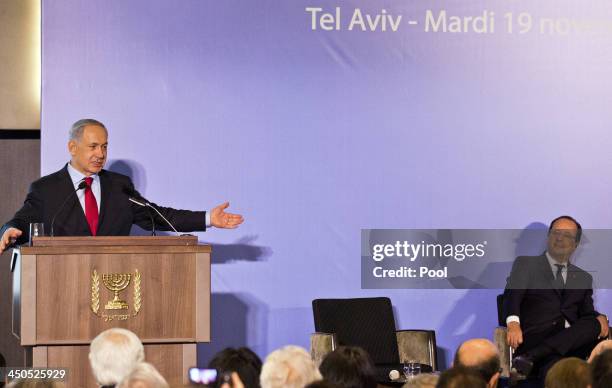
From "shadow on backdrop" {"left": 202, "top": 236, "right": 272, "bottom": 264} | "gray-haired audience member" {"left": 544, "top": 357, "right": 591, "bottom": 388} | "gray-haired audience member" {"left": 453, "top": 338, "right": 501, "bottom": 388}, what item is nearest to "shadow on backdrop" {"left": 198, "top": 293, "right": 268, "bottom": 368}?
"shadow on backdrop" {"left": 202, "top": 236, "right": 272, "bottom": 264}

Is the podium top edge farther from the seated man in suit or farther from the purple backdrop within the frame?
the seated man in suit

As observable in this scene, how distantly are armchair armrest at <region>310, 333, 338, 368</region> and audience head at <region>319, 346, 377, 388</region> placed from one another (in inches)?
104

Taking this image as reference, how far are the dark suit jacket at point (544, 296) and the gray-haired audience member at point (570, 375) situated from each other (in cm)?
333

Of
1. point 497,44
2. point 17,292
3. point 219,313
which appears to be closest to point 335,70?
point 497,44

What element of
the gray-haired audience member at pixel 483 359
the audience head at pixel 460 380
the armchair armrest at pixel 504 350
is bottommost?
the armchair armrest at pixel 504 350

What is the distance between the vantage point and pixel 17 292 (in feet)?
15.0

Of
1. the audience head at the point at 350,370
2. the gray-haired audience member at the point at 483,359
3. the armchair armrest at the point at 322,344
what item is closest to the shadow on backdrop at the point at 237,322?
the armchair armrest at the point at 322,344

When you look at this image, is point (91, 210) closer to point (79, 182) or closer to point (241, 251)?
point (79, 182)

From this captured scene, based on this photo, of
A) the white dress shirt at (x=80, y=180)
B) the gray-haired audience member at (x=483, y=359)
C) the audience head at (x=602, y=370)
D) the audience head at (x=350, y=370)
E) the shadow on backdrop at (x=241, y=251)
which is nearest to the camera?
the audience head at (x=602, y=370)

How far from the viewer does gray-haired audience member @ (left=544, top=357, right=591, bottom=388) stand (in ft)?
10.4

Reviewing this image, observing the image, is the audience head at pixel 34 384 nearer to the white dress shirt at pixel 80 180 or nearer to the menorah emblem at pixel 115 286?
the menorah emblem at pixel 115 286

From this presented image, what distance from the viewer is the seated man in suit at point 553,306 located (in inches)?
253

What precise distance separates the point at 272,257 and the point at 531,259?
5.62 ft

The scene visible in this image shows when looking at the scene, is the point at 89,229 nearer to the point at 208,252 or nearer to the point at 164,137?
the point at 208,252
